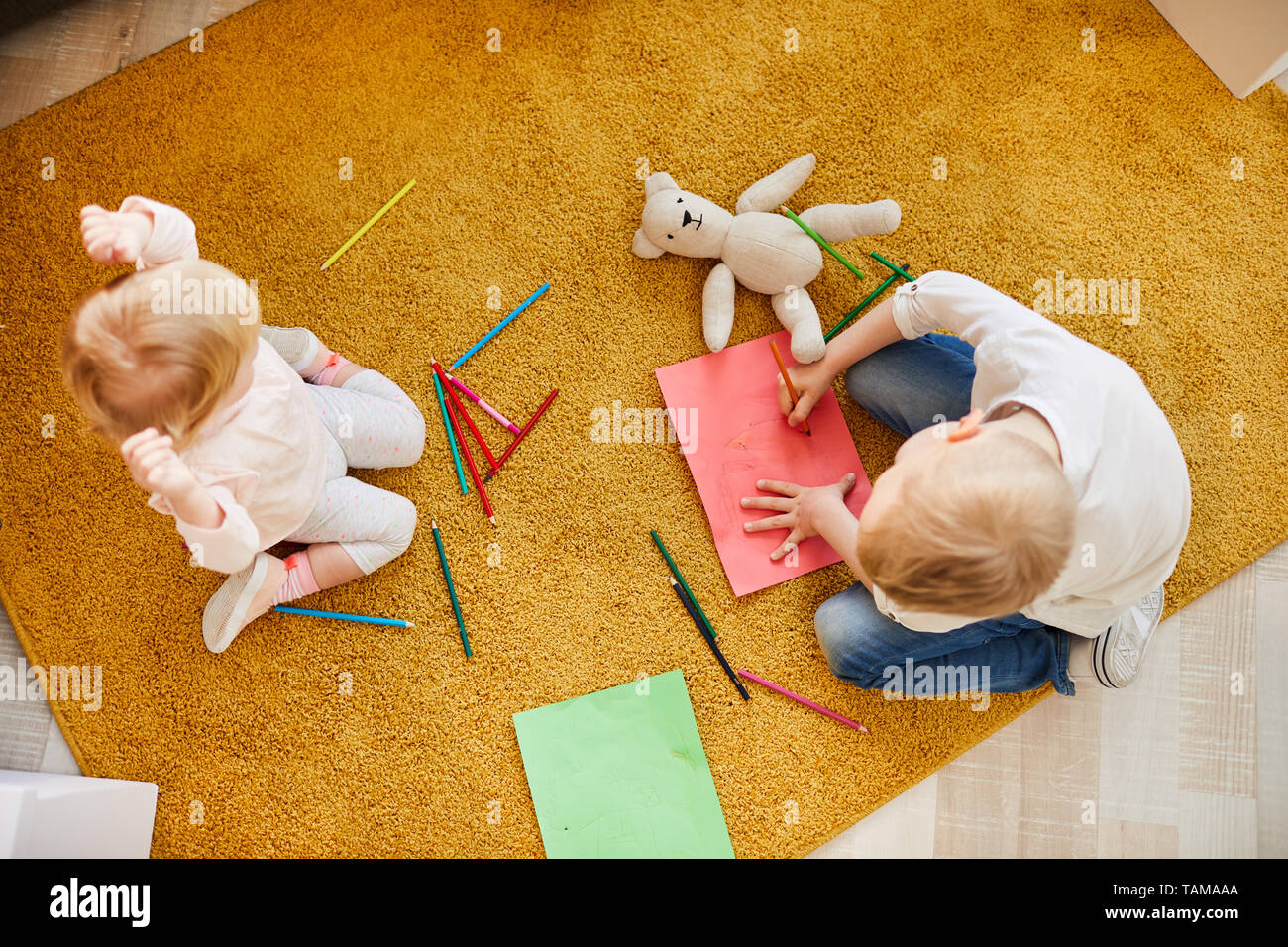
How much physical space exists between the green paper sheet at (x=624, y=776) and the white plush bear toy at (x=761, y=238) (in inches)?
17.5

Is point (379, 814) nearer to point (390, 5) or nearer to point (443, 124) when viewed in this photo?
point (443, 124)

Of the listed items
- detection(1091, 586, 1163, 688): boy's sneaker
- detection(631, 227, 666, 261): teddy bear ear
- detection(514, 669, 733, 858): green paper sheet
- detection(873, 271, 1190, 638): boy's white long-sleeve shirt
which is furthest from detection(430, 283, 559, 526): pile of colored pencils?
detection(1091, 586, 1163, 688): boy's sneaker

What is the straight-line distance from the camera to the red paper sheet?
41.4 inches

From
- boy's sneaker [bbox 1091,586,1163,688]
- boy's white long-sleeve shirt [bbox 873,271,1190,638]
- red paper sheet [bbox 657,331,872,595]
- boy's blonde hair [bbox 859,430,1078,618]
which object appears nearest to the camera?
boy's blonde hair [bbox 859,430,1078,618]

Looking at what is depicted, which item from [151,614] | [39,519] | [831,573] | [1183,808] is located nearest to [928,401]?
[831,573]

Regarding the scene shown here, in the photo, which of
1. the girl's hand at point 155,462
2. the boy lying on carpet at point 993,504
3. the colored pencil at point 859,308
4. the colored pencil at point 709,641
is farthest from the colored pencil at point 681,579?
the girl's hand at point 155,462

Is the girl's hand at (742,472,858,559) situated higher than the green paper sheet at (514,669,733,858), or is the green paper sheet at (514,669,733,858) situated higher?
the girl's hand at (742,472,858,559)

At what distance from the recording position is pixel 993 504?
66cm

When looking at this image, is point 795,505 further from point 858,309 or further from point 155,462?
point 155,462

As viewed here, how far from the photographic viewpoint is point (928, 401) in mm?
987

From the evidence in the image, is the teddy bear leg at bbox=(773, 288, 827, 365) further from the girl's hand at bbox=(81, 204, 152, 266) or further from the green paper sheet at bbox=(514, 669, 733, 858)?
the girl's hand at bbox=(81, 204, 152, 266)

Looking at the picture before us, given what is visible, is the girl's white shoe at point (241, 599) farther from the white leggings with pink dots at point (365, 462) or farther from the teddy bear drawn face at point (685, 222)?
the teddy bear drawn face at point (685, 222)

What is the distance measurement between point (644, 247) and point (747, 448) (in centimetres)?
28

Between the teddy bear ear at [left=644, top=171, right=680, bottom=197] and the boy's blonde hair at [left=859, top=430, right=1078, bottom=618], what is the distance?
1.75ft
